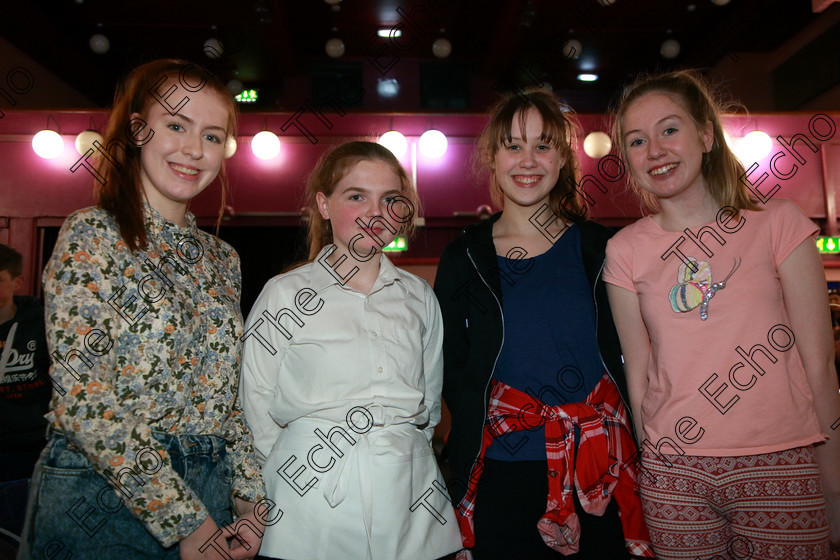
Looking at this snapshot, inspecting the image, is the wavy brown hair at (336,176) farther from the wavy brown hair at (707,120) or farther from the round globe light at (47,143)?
the round globe light at (47,143)

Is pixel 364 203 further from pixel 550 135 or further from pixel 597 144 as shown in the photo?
pixel 597 144

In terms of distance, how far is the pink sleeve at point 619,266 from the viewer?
5.05 ft

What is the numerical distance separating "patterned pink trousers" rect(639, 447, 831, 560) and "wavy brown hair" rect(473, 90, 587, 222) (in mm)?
758

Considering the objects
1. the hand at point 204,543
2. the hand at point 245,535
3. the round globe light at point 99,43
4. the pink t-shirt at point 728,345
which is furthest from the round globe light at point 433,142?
the hand at point 204,543

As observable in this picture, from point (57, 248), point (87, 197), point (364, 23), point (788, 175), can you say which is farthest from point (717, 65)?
point (57, 248)

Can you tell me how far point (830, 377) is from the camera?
1376 millimetres

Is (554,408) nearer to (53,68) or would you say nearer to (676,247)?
(676,247)

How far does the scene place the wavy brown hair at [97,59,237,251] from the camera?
1.24 m

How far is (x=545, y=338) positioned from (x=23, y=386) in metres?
2.03

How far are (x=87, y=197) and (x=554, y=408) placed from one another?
604cm

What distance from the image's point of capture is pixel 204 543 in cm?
113

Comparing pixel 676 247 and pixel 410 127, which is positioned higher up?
pixel 410 127

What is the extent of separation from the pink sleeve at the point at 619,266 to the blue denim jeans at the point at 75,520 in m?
1.10

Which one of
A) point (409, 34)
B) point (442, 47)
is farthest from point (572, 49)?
point (409, 34)
